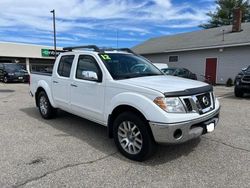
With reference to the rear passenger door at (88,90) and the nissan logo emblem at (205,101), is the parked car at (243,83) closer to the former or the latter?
the nissan logo emblem at (205,101)

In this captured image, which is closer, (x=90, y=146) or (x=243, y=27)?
(x=90, y=146)

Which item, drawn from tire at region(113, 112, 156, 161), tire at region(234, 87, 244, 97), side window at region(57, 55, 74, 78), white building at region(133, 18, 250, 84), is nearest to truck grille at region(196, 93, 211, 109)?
→ tire at region(113, 112, 156, 161)

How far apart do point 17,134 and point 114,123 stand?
252cm

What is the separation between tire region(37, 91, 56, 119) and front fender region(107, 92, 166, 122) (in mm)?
3037

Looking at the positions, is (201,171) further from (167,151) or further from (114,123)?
(114,123)

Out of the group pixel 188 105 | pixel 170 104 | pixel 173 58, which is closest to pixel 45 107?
pixel 170 104

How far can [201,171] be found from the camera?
3.78m

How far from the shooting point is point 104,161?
13.6 feet

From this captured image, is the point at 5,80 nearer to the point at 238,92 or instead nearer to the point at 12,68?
the point at 12,68

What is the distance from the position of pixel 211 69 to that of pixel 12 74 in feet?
54.8

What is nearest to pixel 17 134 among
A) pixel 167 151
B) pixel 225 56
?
pixel 167 151

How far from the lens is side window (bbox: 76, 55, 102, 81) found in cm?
490

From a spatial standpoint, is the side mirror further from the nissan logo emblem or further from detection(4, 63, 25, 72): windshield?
detection(4, 63, 25, 72): windshield

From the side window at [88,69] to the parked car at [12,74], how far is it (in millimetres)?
17727
